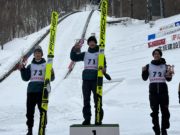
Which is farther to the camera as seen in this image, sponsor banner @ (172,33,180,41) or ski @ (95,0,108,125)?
sponsor banner @ (172,33,180,41)

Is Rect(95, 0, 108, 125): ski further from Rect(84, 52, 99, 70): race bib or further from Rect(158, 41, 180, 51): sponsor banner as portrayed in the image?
Rect(158, 41, 180, 51): sponsor banner

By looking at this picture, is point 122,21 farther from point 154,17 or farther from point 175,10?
point 175,10

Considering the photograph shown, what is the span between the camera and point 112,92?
19406mm

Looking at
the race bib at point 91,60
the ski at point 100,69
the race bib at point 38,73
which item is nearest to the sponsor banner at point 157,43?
the race bib at point 91,60

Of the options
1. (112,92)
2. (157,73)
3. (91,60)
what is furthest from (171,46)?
(157,73)

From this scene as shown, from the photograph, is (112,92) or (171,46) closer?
(112,92)

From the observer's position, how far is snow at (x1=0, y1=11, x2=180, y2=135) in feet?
38.7

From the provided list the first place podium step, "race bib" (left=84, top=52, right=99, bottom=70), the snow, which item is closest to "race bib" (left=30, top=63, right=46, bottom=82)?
"race bib" (left=84, top=52, right=99, bottom=70)

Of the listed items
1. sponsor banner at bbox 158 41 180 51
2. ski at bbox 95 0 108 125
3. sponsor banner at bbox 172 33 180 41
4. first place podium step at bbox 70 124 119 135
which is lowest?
first place podium step at bbox 70 124 119 135

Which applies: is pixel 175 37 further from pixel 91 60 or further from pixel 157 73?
pixel 157 73

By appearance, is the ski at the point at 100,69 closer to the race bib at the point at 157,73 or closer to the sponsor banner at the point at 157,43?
the race bib at the point at 157,73

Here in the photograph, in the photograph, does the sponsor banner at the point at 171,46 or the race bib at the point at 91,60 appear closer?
the race bib at the point at 91,60

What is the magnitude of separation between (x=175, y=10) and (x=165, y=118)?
5510 centimetres

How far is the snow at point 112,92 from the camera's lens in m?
11.8
